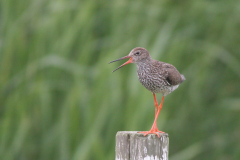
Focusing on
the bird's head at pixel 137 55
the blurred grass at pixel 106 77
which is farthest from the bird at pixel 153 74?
the blurred grass at pixel 106 77

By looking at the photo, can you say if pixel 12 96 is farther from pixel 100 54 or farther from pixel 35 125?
pixel 100 54

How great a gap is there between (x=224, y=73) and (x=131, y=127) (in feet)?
7.18

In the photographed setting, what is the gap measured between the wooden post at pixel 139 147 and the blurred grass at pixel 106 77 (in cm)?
152

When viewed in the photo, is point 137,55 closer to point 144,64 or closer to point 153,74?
point 144,64

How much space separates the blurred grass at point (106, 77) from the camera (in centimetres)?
481

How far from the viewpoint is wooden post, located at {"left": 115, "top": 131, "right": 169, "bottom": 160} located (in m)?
2.93

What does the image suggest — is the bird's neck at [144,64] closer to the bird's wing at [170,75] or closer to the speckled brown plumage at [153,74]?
the speckled brown plumage at [153,74]

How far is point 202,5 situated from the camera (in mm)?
6359

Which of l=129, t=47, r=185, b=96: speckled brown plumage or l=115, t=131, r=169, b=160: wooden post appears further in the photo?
l=129, t=47, r=185, b=96: speckled brown plumage

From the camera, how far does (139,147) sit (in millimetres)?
2945

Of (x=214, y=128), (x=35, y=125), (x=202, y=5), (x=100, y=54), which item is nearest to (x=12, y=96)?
(x=35, y=125)

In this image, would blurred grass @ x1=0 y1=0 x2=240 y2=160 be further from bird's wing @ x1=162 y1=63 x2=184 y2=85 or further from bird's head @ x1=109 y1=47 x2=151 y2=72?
bird's head @ x1=109 y1=47 x2=151 y2=72

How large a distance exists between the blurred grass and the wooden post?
1.52 m

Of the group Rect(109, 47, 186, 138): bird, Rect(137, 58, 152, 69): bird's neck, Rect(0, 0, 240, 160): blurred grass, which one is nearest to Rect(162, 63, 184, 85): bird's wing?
Rect(109, 47, 186, 138): bird
